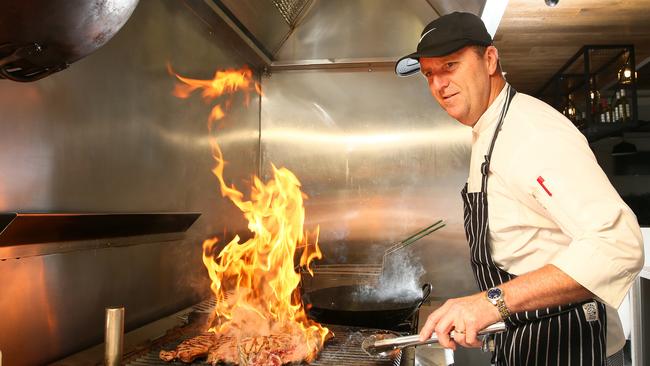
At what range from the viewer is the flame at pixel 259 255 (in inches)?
86.4

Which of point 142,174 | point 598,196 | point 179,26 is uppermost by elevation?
point 179,26

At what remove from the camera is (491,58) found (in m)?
1.83

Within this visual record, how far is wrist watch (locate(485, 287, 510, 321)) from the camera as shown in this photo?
137 centimetres

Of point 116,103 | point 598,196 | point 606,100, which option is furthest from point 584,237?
point 606,100

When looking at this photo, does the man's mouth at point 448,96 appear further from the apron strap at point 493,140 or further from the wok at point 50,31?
the wok at point 50,31

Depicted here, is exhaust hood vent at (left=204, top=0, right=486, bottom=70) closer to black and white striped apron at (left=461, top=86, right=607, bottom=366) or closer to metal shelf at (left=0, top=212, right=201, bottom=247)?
metal shelf at (left=0, top=212, right=201, bottom=247)

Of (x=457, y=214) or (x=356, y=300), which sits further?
(x=457, y=214)

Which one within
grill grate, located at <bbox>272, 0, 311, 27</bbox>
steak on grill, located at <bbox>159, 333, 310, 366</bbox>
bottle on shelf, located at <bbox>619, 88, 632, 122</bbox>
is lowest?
steak on grill, located at <bbox>159, 333, 310, 366</bbox>

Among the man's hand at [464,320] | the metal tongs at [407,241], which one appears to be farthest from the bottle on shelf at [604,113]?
the man's hand at [464,320]

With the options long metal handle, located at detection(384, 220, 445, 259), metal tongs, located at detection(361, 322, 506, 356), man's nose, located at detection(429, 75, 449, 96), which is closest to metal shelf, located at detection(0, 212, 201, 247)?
metal tongs, located at detection(361, 322, 506, 356)

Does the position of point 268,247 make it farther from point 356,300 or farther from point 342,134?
point 342,134

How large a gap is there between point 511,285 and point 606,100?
6089 millimetres

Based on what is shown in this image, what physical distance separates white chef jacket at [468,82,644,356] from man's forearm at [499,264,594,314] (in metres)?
0.03

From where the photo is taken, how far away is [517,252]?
5.55ft
